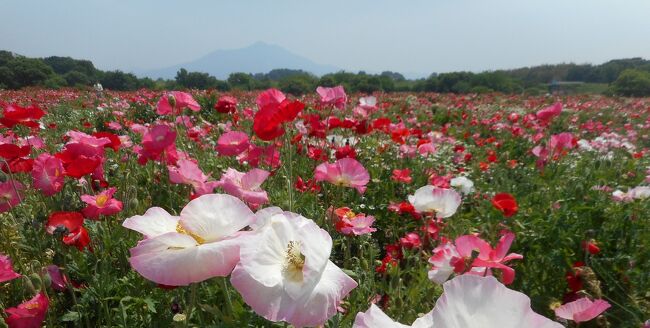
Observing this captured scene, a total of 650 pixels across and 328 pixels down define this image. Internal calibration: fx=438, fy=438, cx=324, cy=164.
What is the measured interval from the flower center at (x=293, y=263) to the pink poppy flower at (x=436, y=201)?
1.09m

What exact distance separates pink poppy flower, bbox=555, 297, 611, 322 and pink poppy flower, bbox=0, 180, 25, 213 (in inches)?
72.9

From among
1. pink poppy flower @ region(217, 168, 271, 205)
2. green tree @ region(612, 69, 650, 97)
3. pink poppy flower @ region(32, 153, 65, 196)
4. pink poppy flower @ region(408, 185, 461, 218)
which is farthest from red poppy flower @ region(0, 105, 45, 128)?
green tree @ region(612, 69, 650, 97)

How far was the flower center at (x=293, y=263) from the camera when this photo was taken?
71cm

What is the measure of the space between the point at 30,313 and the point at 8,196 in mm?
758

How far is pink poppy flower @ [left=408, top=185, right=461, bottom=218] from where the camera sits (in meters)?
1.74

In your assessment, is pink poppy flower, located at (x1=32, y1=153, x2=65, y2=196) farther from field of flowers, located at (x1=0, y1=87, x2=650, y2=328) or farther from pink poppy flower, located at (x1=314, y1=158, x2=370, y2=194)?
pink poppy flower, located at (x1=314, y1=158, x2=370, y2=194)

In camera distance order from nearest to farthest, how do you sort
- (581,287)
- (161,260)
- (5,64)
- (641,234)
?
(161,260)
(581,287)
(641,234)
(5,64)

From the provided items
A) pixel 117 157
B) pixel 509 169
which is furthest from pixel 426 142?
pixel 117 157

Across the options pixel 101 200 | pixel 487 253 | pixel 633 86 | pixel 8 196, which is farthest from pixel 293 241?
pixel 633 86

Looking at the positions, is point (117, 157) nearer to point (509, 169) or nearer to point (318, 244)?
point (318, 244)

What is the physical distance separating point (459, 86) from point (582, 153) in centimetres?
2854

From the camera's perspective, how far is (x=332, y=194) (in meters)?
2.67

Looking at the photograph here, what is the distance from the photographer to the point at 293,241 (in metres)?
0.75

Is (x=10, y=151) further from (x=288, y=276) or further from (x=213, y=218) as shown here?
(x=288, y=276)
